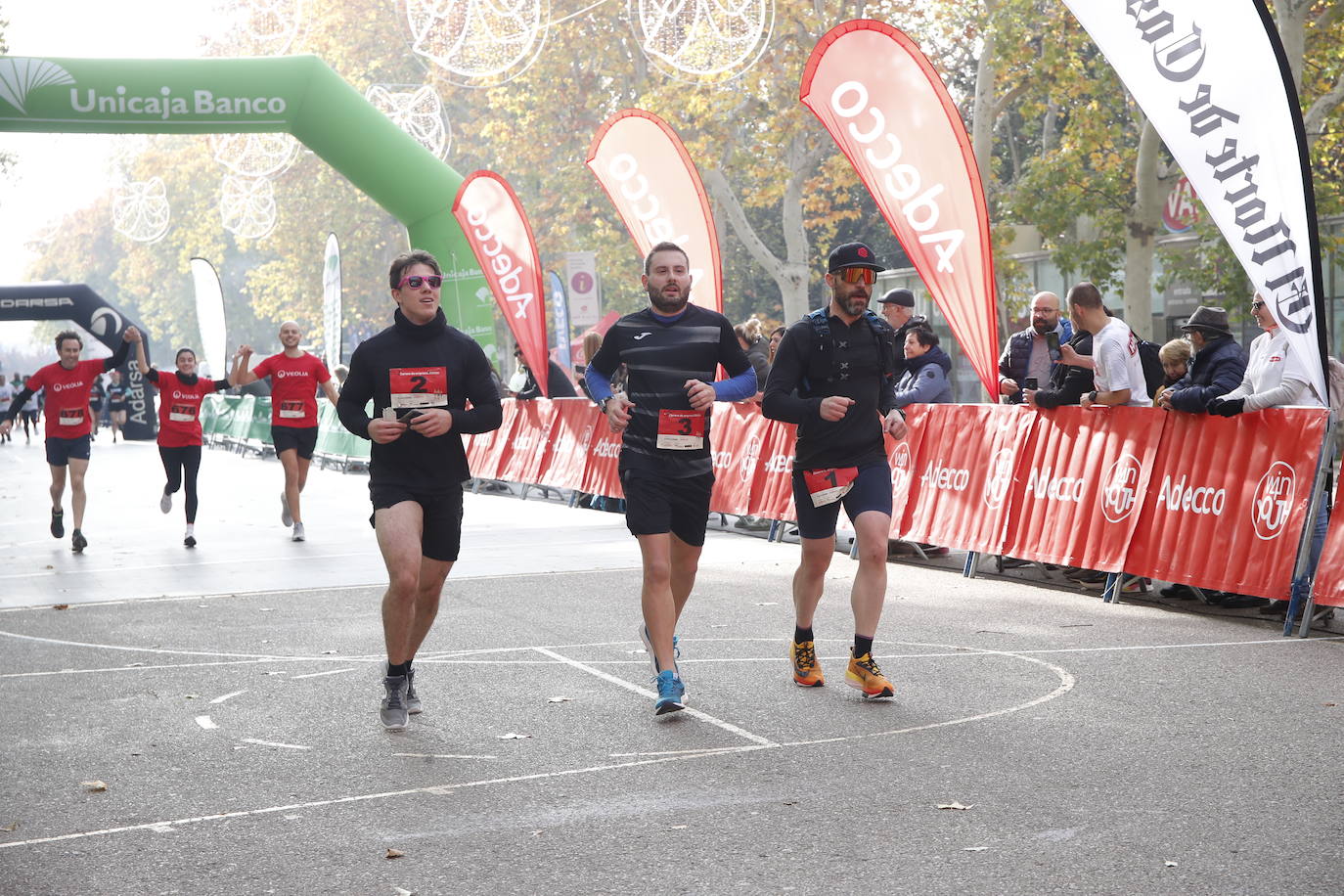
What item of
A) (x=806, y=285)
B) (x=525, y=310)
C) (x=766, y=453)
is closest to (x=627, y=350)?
(x=766, y=453)

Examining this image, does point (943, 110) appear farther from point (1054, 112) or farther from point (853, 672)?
point (1054, 112)

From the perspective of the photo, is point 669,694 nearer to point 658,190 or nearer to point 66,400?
point 66,400

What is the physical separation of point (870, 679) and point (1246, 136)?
14.4 ft

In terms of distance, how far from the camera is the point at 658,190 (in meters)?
18.7

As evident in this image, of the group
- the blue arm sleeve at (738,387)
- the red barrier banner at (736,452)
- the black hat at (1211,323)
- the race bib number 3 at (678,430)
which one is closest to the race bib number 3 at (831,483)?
the blue arm sleeve at (738,387)

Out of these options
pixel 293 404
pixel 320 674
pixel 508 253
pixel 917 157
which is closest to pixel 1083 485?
pixel 917 157

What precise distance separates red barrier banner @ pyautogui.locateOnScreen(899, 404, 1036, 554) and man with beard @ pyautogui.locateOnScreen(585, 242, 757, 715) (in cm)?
483

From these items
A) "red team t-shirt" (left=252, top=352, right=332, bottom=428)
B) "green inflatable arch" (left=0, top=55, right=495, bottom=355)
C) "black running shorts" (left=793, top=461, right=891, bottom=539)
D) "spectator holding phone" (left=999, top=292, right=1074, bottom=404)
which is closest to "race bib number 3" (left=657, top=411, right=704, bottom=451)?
"black running shorts" (left=793, top=461, right=891, bottom=539)

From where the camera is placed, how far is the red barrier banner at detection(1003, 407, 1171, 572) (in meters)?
10.4

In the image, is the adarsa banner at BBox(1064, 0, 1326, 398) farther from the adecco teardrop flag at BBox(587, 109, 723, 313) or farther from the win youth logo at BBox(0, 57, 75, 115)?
the win youth logo at BBox(0, 57, 75, 115)

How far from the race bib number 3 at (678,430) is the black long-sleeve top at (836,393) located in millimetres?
382

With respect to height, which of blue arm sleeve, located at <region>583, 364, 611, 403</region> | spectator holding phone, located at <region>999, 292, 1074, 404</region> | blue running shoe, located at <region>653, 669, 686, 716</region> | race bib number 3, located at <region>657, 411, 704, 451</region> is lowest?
blue running shoe, located at <region>653, 669, 686, 716</region>

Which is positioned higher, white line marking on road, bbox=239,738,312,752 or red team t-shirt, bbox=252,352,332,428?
red team t-shirt, bbox=252,352,332,428

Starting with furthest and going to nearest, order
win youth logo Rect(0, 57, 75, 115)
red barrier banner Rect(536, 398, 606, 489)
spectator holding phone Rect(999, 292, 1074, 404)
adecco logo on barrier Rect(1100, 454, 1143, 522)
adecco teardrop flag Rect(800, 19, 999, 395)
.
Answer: win youth logo Rect(0, 57, 75, 115) < red barrier banner Rect(536, 398, 606, 489) < adecco teardrop flag Rect(800, 19, 999, 395) < spectator holding phone Rect(999, 292, 1074, 404) < adecco logo on barrier Rect(1100, 454, 1143, 522)
